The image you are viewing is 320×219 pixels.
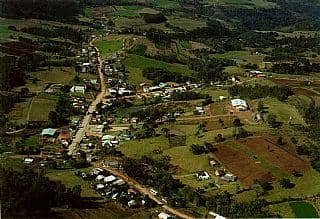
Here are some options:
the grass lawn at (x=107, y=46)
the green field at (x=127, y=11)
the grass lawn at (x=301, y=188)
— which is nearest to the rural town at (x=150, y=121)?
the grass lawn at (x=301, y=188)

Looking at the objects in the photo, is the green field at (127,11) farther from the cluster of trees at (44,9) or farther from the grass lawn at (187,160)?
the grass lawn at (187,160)

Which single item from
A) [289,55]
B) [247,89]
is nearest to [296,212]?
[247,89]

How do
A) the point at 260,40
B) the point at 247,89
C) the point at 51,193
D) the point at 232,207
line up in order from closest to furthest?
1. the point at 51,193
2. the point at 232,207
3. the point at 247,89
4. the point at 260,40

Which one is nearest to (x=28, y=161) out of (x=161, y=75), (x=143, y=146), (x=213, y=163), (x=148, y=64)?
(x=143, y=146)

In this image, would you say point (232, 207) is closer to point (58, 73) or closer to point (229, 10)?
point (58, 73)

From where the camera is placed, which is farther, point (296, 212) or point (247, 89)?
point (247, 89)

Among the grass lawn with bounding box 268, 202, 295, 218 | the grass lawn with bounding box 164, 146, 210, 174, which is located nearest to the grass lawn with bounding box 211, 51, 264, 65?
the grass lawn with bounding box 164, 146, 210, 174

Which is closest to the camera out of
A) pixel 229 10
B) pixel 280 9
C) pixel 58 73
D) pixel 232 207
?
pixel 232 207

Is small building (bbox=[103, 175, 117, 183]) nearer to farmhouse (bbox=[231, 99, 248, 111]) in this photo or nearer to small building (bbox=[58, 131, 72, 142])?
small building (bbox=[58, 131, 72, 142])
